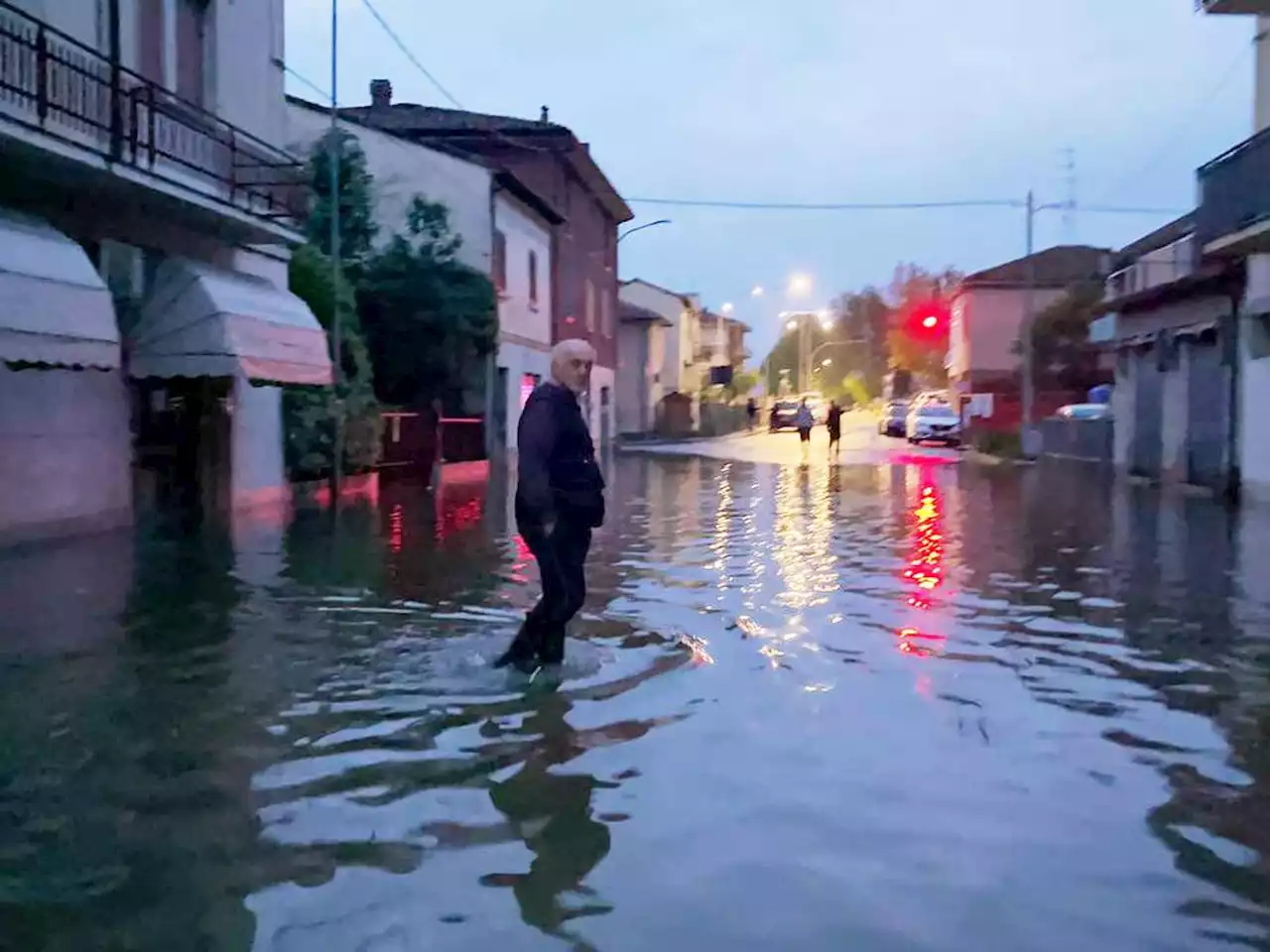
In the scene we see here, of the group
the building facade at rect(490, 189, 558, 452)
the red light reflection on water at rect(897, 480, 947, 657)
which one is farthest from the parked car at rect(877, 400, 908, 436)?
the red light reflection on water at rect(897, 480, 947, 657)

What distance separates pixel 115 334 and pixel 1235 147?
16.0 meters

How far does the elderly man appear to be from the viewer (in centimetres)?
798

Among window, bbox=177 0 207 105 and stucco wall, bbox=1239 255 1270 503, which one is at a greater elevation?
window, bbox=177 0 207 105

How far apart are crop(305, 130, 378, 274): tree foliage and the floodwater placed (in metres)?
19.5

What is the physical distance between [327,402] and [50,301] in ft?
31.2

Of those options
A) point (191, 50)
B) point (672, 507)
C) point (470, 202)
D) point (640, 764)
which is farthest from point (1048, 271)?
point (640, 764)

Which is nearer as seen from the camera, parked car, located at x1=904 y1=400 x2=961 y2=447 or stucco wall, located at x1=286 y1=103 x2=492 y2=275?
stucco wall, located at x1=286 y1=103 x2=492 y2=275

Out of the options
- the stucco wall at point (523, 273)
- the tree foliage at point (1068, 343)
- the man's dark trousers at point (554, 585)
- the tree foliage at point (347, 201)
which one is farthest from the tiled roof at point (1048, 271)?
the man's dark trousers at point (554, 585)

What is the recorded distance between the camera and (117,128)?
15781 millimetres

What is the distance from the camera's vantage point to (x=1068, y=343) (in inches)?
2253

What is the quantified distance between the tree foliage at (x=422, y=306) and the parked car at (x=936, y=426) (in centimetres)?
2815

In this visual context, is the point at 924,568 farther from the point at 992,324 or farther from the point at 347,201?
the point at 992,324

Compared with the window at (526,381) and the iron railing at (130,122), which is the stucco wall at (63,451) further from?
the window at (526,381)

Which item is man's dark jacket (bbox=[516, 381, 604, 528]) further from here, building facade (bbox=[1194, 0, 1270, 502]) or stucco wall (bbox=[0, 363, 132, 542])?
building facade (bbox=[1194, 0, 1270, 502])
